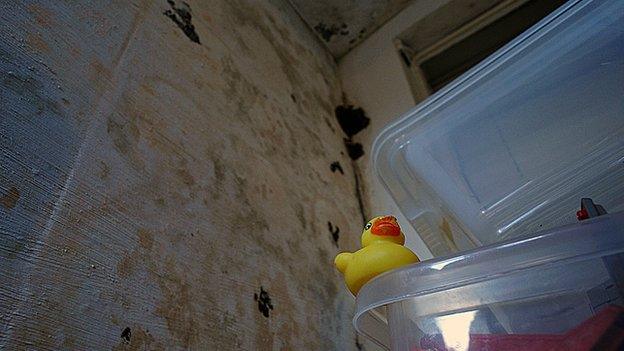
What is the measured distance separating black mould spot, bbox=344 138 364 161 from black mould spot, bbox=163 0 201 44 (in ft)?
1.66

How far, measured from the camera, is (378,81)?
1.31 metres

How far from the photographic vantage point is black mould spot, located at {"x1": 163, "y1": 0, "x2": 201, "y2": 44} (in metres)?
0.78

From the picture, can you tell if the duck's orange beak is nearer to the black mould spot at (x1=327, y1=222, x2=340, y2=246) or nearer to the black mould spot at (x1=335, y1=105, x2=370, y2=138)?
the black mould spot at (x1=327, y1=222, x2=340, y2=246)

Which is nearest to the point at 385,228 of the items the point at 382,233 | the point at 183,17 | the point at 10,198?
the point at 382,233

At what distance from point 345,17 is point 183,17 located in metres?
0.69

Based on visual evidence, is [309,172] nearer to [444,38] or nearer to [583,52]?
[583,52]

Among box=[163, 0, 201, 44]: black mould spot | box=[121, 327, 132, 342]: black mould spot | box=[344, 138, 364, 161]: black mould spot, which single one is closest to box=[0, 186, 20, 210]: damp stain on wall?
box=[121, 327, 132, 342]: black mould spot

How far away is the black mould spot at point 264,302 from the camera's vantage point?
62 centimetres

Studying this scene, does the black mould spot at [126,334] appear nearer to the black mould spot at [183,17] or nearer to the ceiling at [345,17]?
the black mould spot at [183,17]

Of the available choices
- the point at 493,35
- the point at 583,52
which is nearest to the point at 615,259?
the point at 583,52

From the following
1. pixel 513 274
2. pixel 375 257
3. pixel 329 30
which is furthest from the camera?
pixel 329 30

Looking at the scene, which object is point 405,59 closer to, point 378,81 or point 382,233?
point 378,81

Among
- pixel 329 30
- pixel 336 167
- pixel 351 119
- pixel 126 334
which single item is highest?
pixel 329 30

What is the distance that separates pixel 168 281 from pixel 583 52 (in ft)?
1.72
